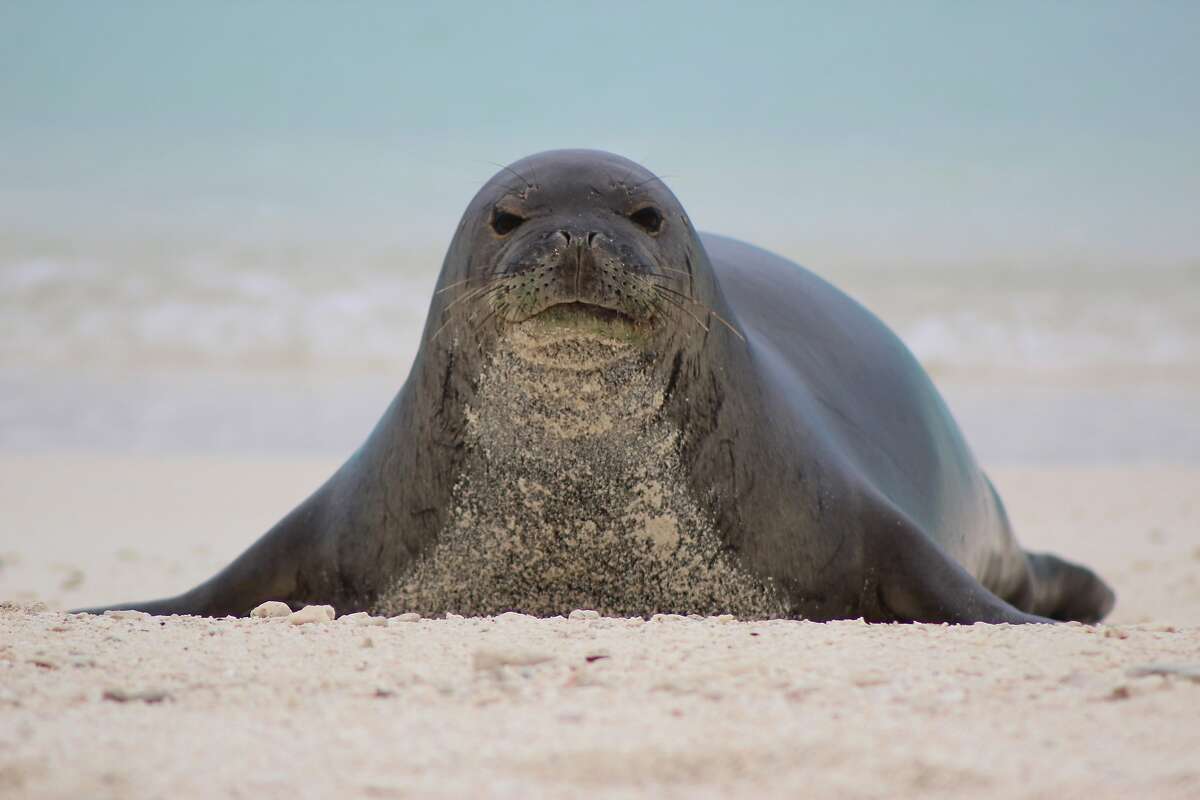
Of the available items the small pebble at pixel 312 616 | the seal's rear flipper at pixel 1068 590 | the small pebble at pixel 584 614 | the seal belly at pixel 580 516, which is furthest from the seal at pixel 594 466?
the seal's rear flipper at pixel 1068 590

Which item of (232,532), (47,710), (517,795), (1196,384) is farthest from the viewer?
(1196,384)

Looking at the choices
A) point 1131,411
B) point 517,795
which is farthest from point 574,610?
point 1131,411

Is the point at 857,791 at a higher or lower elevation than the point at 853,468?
lower

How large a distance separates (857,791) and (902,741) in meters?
0.20

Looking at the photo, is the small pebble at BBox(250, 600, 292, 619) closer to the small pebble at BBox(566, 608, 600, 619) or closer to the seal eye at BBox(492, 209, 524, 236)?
the small pebble at BBox(566, 608, 600, 619)

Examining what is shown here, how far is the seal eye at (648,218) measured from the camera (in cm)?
358

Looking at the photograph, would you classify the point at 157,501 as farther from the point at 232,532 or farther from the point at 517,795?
the point at 517,795

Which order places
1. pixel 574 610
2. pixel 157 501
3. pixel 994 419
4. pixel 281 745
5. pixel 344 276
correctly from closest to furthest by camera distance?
1. pixel 281 745
2. pixel 574 610
3. pixel 157 501
4. pixel 994 419
5. pixel 344 276

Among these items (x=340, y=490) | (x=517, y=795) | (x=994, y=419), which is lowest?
(x=517, y=795)

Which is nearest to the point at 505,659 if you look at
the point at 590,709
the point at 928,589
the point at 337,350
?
the point at 590,709

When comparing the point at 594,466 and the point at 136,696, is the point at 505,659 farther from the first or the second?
the point at 594,466

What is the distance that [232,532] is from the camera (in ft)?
24.3

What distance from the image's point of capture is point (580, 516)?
3.51 meters

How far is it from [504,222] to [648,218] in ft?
1.11
